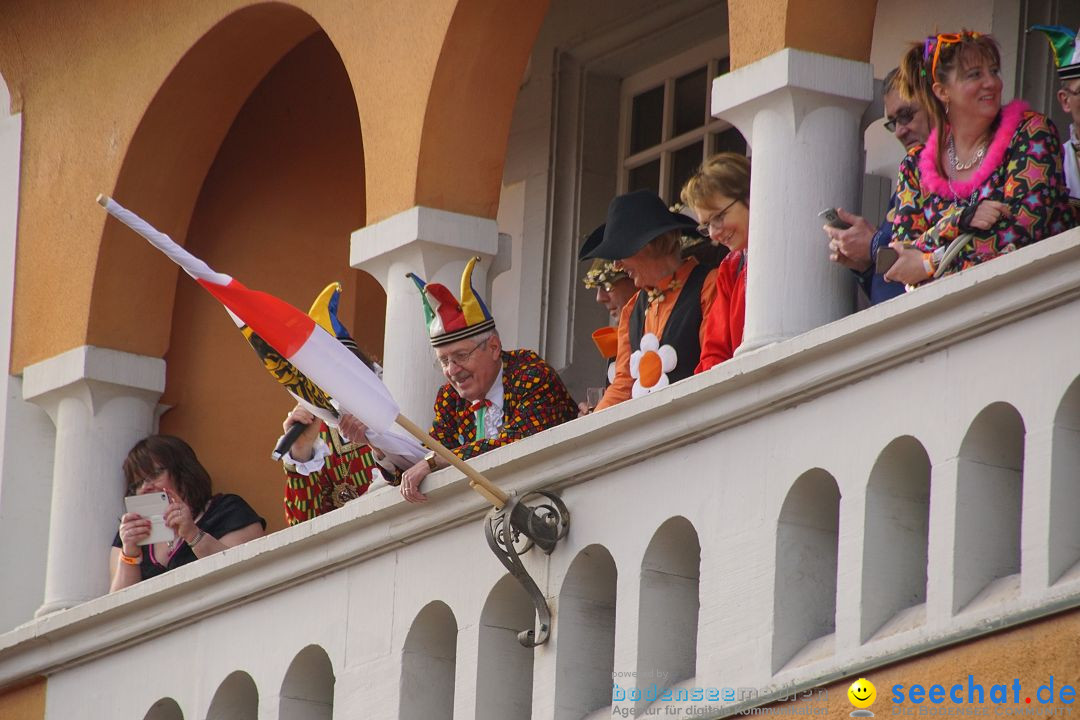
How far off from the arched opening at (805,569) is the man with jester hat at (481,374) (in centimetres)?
144

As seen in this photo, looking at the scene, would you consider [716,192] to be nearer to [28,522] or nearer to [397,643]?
[397,643]

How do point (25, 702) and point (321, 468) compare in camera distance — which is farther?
point (25, 702)

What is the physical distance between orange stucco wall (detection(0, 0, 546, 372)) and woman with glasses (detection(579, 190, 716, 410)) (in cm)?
132

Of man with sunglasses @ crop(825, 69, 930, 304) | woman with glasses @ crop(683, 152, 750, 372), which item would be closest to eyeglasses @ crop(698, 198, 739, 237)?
woman with glasses @ crop(683, 152, 750, 372)

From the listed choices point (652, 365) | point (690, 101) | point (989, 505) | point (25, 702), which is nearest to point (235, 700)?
point (25, 702)

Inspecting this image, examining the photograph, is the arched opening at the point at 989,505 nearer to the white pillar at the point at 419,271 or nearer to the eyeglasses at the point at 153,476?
the white pillar at the point at 419,271

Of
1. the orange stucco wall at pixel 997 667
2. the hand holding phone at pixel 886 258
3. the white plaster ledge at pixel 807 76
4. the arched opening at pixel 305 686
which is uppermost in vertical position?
the white plaster ledge at pixel 807 76

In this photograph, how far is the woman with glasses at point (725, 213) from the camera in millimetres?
8133

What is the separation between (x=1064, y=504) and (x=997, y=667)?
0.44 metres

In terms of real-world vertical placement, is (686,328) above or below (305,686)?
above

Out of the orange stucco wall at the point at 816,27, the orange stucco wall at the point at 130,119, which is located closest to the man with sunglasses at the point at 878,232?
the orange stucco wall at the point at 816,27

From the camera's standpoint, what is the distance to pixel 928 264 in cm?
715

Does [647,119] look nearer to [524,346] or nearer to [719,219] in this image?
[524,346]

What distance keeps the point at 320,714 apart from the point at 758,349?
2.31 m
